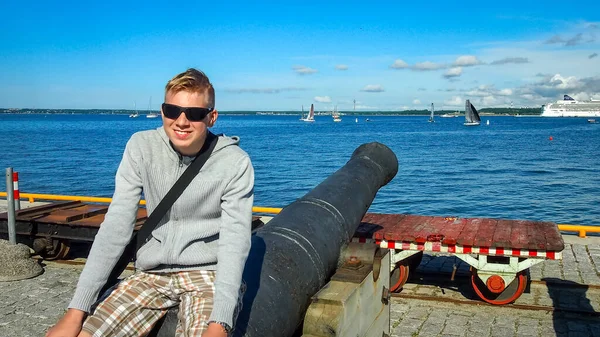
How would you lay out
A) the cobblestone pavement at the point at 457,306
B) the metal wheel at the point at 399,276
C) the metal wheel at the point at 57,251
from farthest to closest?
the metal wheel at the point at 57,251 < the metal wheel at the point at 399,276 < the cobblestone pavement at the point at 457,306

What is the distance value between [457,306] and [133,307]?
19.5 ft

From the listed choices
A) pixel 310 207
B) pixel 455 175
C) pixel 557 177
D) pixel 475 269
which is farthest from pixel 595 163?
pixel 310 207

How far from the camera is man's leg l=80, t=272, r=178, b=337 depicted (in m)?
2.64

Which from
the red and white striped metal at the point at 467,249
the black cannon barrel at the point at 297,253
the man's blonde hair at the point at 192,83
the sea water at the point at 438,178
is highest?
the man's blonde hair at the point at 192,83

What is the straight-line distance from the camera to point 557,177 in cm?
3478

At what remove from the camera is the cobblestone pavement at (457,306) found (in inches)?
273

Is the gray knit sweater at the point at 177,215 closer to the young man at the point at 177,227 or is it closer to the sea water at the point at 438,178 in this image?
the young man at the point at 177,227

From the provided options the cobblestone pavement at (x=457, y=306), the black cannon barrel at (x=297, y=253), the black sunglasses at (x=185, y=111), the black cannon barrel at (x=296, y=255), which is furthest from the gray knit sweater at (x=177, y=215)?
the cobblestone pavement at (x=457, y=306)

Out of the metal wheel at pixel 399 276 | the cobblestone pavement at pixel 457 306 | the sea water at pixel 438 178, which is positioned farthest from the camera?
the sea water at pixel 438 178

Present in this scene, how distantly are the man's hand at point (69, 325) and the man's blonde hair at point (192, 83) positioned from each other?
0.97 meters

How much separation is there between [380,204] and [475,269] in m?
18.2

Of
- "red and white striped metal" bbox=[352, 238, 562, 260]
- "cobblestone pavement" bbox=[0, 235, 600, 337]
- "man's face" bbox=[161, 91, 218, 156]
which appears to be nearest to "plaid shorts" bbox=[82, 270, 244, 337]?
"man's face" bbox=[161, 91, 218, 156]

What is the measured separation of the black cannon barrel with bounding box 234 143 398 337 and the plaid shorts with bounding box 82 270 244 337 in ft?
1.00

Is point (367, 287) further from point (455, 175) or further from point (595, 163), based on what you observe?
point (595, 163)
